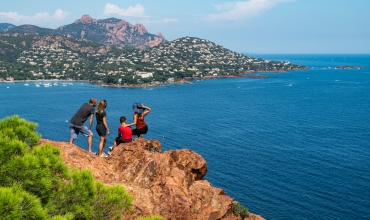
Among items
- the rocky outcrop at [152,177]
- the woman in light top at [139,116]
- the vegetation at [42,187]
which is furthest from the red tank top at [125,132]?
the vegetation at [42,187]

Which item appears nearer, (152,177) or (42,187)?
(42,187)

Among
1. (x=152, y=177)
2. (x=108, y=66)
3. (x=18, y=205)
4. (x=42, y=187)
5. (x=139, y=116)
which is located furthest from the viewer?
(x=108, y=66)

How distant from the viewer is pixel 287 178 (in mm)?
37000

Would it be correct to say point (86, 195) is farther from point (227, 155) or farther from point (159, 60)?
point (159, 60)

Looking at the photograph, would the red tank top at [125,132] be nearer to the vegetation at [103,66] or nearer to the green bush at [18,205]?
the green bush at [18,205]

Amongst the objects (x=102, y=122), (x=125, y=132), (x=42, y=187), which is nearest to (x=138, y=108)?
(x=125, y=132)

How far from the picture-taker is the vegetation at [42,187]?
5445 millimetres

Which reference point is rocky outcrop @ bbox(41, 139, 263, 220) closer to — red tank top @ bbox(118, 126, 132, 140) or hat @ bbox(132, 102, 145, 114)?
red tank top @ bbox(118, 126, 132, 140)

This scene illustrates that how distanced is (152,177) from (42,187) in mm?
4183

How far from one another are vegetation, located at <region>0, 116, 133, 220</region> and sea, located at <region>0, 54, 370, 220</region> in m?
24.4

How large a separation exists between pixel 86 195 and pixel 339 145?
4618cm

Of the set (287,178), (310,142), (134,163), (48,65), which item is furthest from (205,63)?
(134,163)

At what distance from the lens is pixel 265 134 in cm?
5522

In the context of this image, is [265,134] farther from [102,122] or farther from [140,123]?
[102,122]
